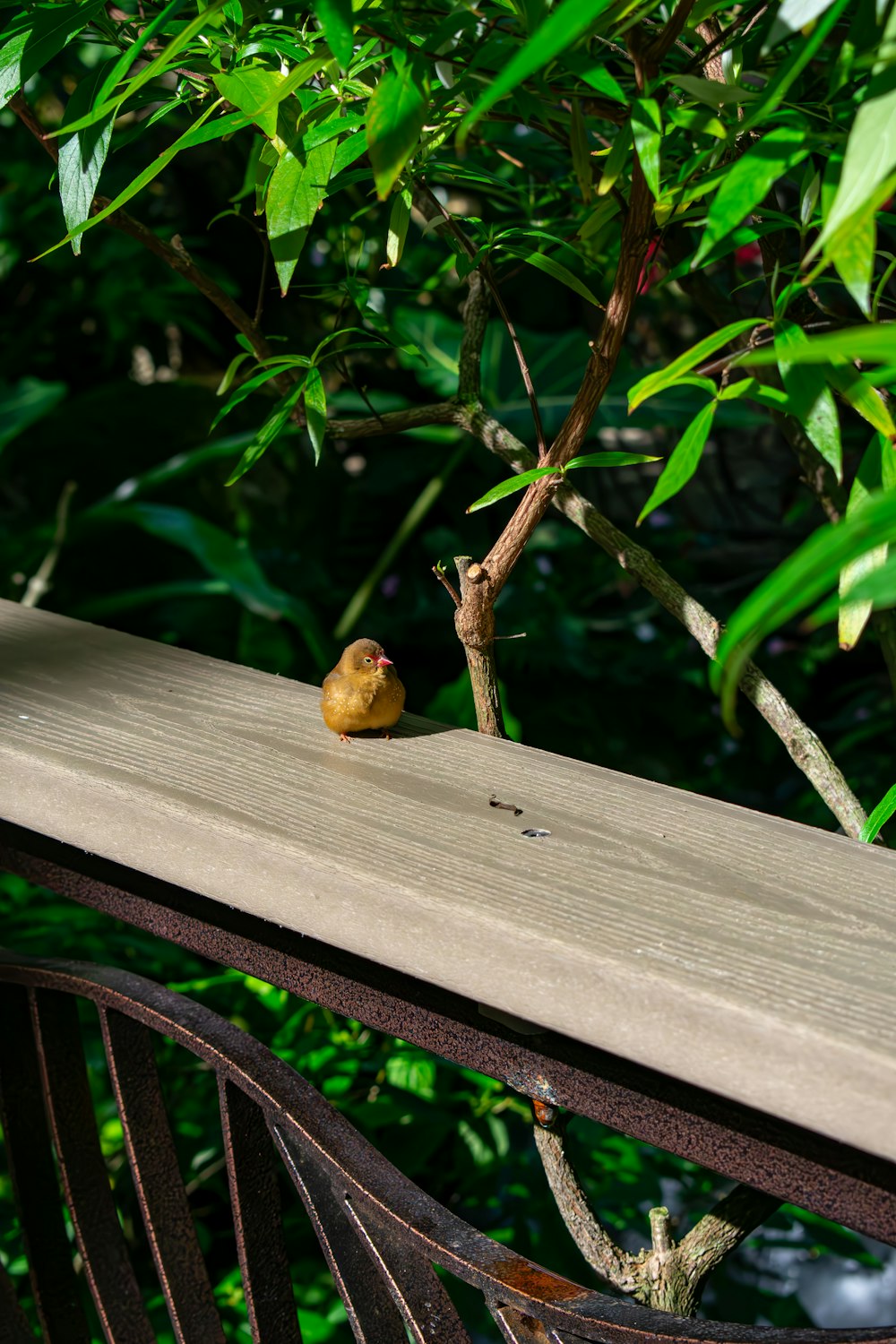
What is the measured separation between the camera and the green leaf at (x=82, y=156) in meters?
0.48

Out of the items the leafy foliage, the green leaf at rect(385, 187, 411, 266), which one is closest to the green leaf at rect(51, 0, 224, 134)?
the leafy foliage

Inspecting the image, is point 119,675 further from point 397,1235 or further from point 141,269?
point 141,269

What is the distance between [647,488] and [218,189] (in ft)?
3.86

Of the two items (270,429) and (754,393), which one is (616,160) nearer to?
(754,393)

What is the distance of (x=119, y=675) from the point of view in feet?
2.18

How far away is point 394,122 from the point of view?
1.21ft

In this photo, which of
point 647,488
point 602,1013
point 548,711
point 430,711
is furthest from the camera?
point 647,488

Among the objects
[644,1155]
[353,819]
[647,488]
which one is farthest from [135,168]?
[353,819]

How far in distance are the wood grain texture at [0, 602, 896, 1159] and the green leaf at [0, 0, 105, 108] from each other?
269 millimetres

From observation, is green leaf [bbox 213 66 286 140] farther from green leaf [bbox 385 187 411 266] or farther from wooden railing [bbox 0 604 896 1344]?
wooden railing [bbox 0 604 896 1344]

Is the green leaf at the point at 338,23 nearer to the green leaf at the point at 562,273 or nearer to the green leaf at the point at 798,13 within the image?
the green leaf at the point at 798,13

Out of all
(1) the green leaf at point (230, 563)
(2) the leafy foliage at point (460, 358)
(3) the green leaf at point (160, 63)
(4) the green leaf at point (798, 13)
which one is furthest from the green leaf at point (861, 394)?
(1) the green leaf at point (230, 563)

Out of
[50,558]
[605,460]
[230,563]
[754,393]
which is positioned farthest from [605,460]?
[50,558]

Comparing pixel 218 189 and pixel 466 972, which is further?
pixel 218 189
